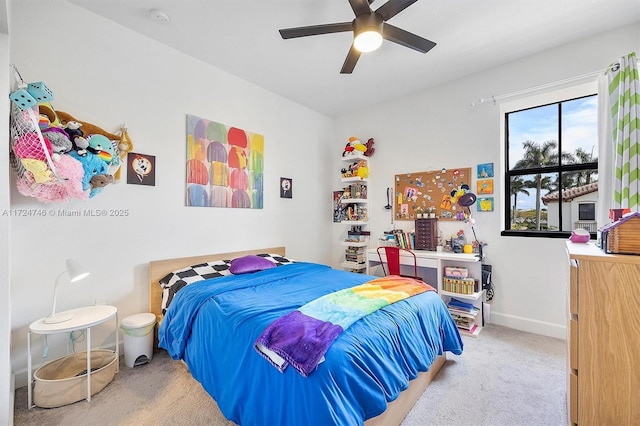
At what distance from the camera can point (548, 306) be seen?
2.82m

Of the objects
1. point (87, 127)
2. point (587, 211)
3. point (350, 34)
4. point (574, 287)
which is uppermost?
point (350, 34)

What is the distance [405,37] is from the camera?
201 centimetres

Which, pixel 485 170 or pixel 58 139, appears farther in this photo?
pixel 485 170

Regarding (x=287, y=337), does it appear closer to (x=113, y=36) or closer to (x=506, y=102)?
(x=113, y=36)

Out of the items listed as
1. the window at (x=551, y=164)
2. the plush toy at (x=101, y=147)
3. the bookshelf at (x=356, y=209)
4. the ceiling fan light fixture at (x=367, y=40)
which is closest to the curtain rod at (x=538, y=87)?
the window at (x=551, y=164)

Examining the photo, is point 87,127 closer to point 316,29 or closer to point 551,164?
point 316,29

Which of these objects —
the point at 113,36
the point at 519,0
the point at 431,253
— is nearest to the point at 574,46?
the point at 519,0

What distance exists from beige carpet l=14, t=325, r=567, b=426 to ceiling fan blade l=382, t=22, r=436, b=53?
249 centimetres

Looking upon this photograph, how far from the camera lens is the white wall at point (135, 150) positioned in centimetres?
203

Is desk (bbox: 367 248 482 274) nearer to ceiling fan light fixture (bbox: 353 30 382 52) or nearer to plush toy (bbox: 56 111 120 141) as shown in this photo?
ceiling fan light fixture (bbox: 353 30 382 52)

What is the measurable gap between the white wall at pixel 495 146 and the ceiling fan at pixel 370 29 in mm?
1431

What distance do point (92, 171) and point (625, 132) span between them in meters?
4.02

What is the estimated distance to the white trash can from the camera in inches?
87.5

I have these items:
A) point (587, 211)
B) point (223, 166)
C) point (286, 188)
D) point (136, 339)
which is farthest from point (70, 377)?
point (587, 211)
